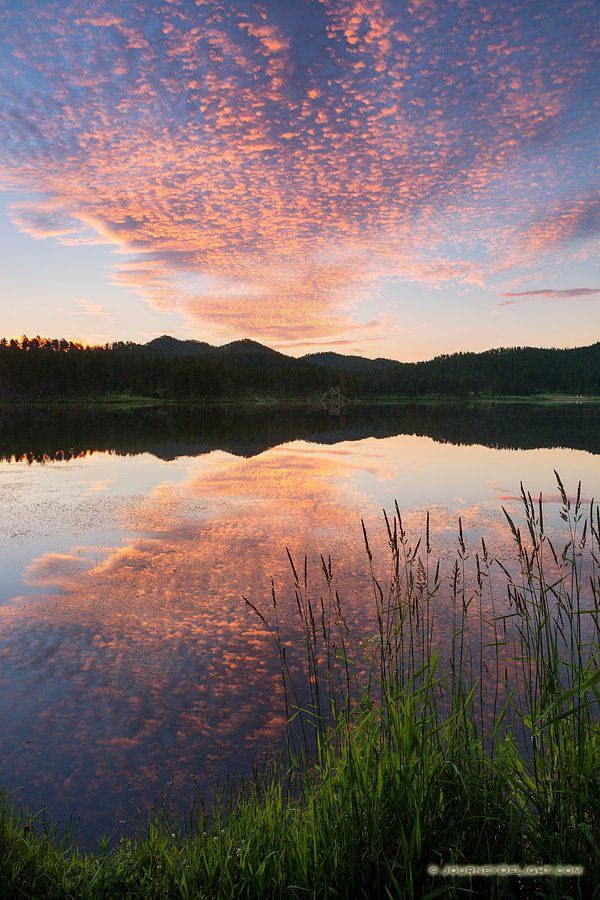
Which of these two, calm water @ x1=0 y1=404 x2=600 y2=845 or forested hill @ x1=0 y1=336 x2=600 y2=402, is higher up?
forested hill @ x1=0 y1=336 x2=600 y2=402

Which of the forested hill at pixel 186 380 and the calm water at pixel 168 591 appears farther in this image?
the forested hill at pixel 186 380

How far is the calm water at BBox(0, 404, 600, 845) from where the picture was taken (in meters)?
5.14

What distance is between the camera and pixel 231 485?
66.3ft

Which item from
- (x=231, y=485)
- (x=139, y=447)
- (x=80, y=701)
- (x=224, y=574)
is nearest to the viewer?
(x=80, y=701)

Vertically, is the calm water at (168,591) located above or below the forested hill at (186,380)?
below

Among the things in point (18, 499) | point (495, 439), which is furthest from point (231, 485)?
point (495, 439)

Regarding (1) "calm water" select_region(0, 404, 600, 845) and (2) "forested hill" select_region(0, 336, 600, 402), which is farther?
(2) "forested hill" select_region(0, 336, 600, 402)

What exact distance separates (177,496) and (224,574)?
854 cm

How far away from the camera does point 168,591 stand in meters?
9.56

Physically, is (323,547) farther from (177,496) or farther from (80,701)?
(177,496)

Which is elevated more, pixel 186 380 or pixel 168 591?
pixel 186 380

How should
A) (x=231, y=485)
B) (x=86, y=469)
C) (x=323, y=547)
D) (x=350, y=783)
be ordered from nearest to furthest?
(x=350, y=783), (x=323, y=547), (x=231, y=485), (x=86, y=469)

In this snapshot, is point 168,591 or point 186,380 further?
point 186,380

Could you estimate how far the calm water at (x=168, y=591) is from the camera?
514 centimetres
